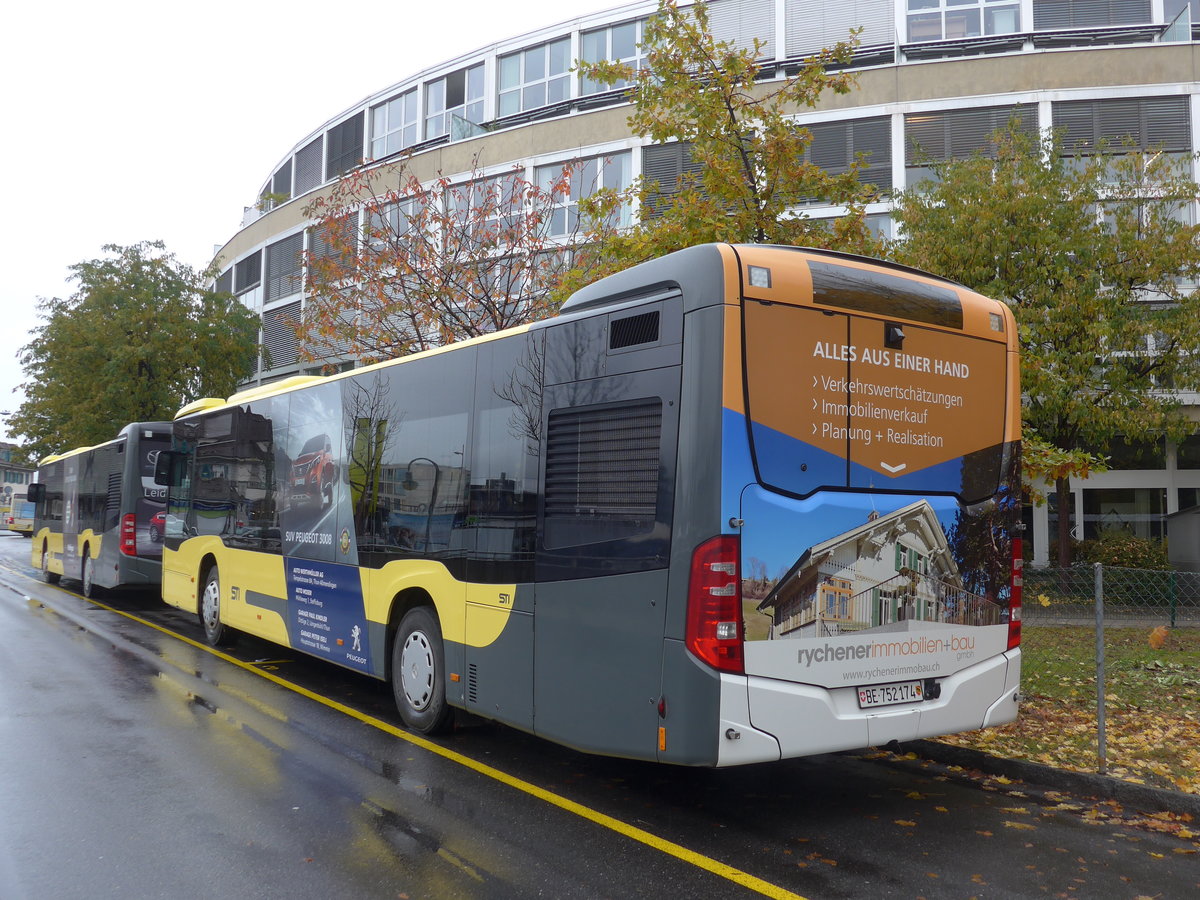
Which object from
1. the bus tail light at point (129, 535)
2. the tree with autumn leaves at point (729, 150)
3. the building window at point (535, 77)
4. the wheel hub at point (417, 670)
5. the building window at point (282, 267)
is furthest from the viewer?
the building window at point (282, 267)

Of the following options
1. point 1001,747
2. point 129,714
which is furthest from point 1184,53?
point 129,714

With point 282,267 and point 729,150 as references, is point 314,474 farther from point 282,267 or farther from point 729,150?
point 282,267

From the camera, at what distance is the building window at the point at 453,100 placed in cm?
3244

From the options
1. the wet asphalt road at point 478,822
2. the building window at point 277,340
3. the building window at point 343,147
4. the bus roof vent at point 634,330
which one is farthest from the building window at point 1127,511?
the building window at point 277,340

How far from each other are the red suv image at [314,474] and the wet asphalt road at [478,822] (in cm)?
202

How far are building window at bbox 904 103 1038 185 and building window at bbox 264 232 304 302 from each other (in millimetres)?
22723

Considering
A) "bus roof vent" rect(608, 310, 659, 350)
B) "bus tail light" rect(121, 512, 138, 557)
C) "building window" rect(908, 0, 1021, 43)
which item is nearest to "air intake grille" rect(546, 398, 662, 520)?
"bus roof vent" rect(608, 310, 659, 350)

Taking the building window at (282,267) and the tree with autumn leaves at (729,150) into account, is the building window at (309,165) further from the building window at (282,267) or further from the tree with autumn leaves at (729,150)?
the tree with autumn leaves at (729,150)

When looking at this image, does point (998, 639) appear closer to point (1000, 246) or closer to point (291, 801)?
point (291, 801)

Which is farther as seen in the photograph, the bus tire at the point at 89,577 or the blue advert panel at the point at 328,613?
the bus tire at the point at 89,577

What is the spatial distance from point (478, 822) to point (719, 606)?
6.10 feet

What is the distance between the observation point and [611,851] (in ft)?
15.7

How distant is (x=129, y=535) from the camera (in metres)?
15.9

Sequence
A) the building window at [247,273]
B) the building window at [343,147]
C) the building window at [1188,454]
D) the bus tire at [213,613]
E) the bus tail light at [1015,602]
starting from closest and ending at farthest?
the bus tail light at [1015,602], the bus tire at [213,613], the building window at [1188,454], the building window at [343,147], the building window at [247,273]
